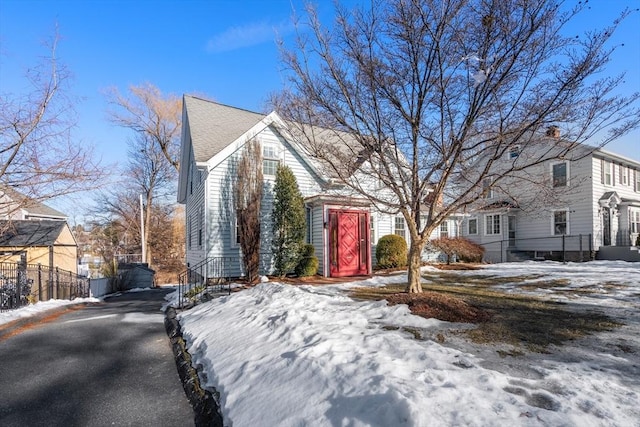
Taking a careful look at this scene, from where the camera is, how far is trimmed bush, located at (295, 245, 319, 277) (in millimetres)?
11734

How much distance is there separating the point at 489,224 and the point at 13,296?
2458cm

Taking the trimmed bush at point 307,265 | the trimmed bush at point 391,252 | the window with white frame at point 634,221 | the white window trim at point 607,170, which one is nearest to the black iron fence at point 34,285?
the trimmed bush at point 307,265

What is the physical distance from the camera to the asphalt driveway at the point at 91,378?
11.7 feet

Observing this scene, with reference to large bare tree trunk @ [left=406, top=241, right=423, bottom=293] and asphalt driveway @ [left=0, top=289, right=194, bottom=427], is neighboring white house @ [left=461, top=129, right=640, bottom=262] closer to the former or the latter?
large bare tree trunk @ [left=406, top=241, right=423, bottom=293]

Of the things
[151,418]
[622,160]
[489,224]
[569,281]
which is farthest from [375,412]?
[622,160]

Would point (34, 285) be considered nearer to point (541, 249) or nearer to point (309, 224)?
point (309, 224)

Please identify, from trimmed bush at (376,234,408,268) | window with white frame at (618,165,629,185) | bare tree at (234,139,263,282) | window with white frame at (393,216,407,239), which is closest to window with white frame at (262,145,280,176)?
bare tree at (234,139,263,282)

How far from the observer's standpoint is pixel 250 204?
457 inches

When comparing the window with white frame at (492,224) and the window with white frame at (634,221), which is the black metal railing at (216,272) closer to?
the window with white frame at (492,224)

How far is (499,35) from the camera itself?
17.0ft

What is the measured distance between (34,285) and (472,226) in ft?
81.6

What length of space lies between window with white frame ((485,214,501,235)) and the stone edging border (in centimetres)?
2225

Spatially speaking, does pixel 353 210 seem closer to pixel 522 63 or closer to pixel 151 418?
pixel 522 63

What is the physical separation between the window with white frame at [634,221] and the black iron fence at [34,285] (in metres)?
29.3
